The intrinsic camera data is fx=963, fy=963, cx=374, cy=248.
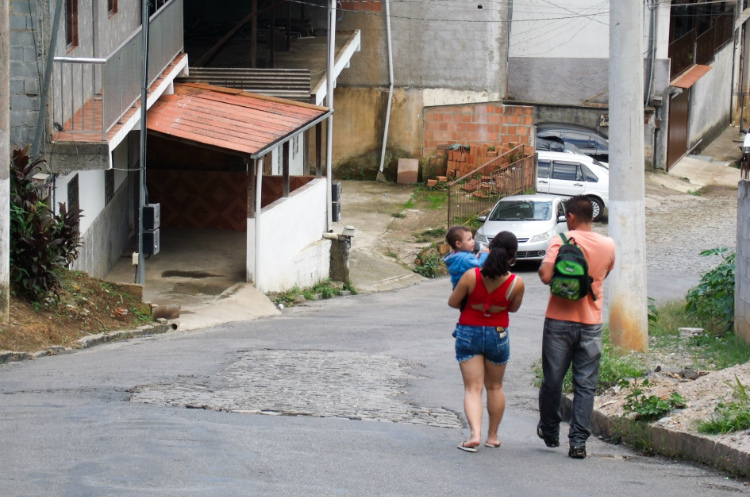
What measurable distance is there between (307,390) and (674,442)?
3.07 m

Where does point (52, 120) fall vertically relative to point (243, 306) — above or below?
above

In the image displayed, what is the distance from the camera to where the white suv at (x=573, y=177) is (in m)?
24.7

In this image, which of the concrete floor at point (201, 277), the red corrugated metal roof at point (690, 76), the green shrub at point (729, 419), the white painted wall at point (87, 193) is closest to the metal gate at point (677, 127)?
the red corrugated metal roof at point (690, 76)

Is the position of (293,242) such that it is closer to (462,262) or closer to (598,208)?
(598,208)

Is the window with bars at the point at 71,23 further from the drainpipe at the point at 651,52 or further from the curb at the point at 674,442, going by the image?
the drainpipe at the point at 651,52

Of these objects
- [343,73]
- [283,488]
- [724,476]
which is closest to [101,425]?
[283,488]

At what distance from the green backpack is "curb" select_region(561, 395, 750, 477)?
3.75 feet

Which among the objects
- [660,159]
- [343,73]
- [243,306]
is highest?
[343,73]

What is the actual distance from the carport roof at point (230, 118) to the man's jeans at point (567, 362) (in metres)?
9.12

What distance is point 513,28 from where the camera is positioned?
1208 inches

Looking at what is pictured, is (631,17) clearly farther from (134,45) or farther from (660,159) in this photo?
(660,159)

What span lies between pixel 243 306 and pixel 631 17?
7846 millimetres

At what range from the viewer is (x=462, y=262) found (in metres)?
6.49

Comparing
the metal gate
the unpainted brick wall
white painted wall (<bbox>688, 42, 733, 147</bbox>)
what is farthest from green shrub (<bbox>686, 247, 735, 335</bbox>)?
white painted wall (<bbox>688, 42, 733, 147</bbox>)
